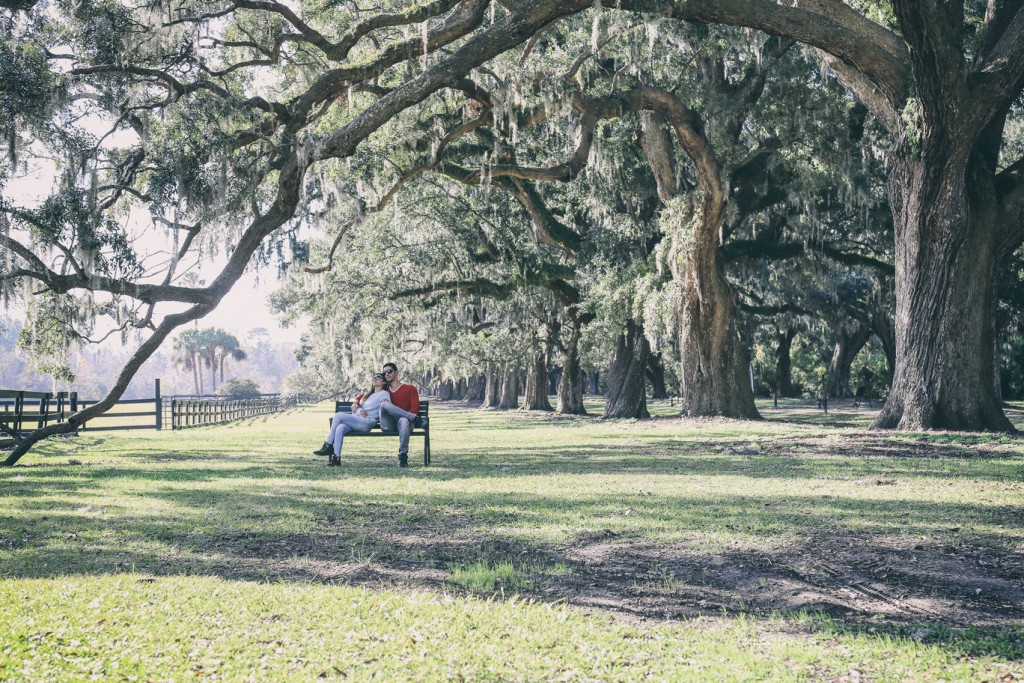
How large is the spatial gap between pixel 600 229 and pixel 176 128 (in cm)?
1240

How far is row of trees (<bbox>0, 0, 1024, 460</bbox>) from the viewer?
1155 centimetres

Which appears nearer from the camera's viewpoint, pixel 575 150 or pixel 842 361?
pixel 575 150

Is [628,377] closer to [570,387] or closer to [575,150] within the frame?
[570,387]

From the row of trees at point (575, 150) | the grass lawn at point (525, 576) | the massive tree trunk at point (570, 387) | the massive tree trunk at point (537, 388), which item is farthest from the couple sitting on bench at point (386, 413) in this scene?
the massive tree trunk at point (537, 388)

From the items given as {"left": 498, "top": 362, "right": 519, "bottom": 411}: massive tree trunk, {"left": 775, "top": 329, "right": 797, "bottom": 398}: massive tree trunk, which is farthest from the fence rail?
{"left": 775, "top": 329, "right": 797, "bottom": 398}: massive tree trunk

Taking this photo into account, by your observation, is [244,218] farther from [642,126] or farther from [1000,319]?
[1000,319]

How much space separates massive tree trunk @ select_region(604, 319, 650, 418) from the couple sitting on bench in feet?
46.0

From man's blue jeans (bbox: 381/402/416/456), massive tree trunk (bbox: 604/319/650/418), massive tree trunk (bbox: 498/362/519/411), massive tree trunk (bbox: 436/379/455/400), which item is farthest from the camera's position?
massive tree trunk (bbox: 436/379/455/400)

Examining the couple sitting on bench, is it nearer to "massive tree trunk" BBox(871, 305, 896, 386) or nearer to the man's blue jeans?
the man's blue jeans

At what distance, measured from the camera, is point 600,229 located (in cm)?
2281

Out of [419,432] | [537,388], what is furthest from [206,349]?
[419,432]

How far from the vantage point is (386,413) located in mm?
11047

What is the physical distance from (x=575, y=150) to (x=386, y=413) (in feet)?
27.7

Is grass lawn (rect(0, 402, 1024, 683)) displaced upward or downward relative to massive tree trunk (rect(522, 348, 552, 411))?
downward
